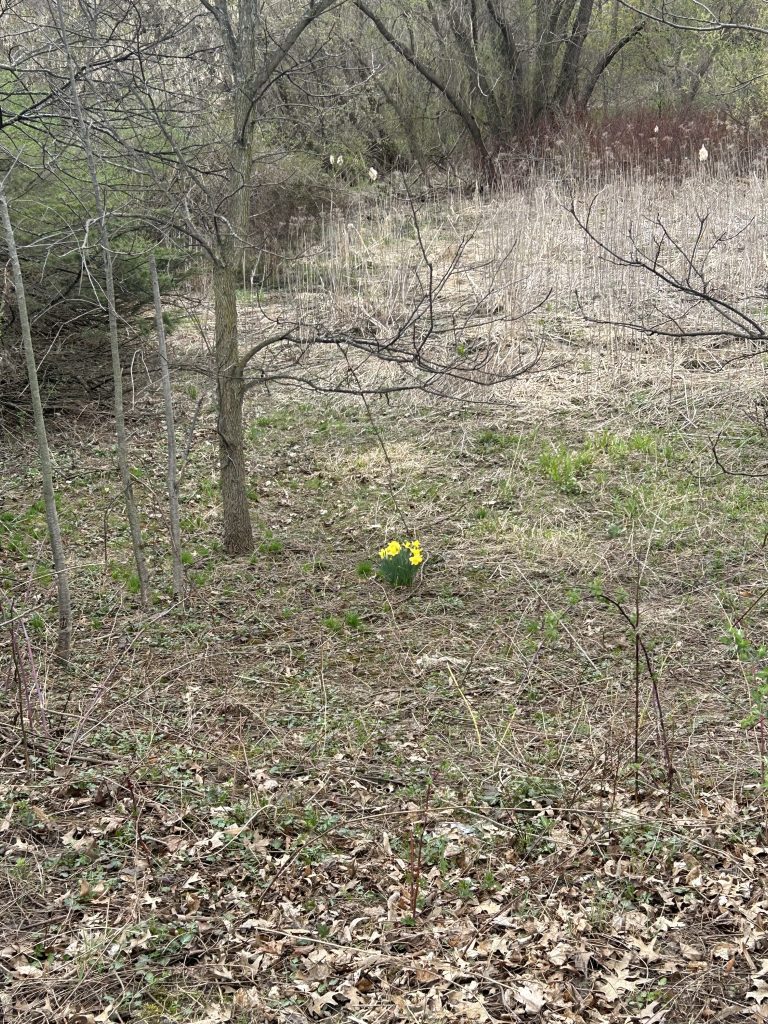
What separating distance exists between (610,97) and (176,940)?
1887 centimetres

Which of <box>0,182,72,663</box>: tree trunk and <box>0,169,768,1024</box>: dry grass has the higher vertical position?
<box>0,182,72,663</box>: tree trunk

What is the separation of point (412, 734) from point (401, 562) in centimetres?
155

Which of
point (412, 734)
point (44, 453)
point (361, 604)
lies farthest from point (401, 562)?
point (44, 453)

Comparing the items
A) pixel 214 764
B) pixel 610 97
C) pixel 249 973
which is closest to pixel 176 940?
pixel 249 973

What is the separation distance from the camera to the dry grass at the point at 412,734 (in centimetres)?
301

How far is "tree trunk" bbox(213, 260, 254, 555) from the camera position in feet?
19.2

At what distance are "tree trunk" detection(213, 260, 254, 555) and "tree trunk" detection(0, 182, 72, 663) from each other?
1300 millimetres

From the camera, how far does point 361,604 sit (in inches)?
230

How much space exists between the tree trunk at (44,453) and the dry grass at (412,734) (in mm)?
183

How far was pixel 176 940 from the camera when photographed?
312 centimetres

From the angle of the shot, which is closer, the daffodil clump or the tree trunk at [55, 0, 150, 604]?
the tree trunk at [55, 0, 150, 604]

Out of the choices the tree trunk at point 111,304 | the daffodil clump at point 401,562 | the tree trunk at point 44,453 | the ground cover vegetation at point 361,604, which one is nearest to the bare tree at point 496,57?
the ground cover vegetation at point 361,604

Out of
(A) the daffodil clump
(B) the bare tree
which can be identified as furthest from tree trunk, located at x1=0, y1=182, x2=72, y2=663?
(B) the bare tree

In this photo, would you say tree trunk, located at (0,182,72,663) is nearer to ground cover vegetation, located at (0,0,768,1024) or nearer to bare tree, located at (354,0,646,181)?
ground cover vegetation, located at (0,0,768,1024)
